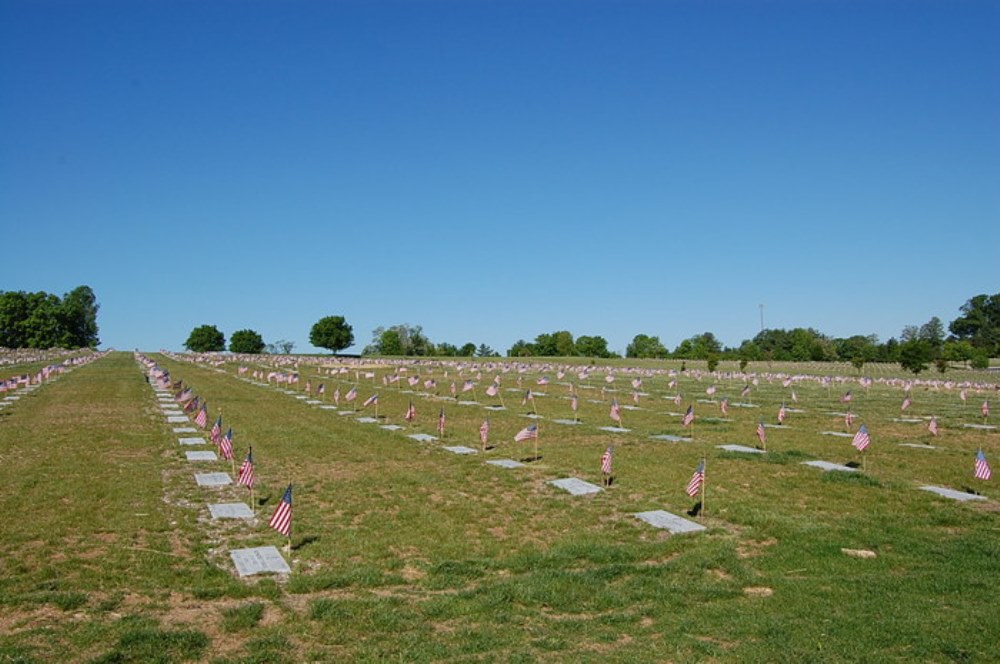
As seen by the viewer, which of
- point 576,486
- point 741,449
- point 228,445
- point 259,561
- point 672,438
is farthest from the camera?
point 672,438

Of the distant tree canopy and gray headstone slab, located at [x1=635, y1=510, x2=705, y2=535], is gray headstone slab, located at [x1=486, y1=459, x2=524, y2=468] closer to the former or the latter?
gray headstone slab, located at [x1=635, y1=510, x2=705, y2=535]

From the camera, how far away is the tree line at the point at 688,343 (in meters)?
118

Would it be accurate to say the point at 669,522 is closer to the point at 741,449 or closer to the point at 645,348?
the point at 741,449

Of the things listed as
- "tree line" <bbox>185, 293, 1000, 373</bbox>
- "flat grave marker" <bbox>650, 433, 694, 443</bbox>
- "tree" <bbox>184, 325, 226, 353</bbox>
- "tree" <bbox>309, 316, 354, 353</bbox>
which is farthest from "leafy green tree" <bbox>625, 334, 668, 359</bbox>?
"flat grave marker" <bbox>650, 433, 694, 443</bbox>

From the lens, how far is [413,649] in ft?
20.0

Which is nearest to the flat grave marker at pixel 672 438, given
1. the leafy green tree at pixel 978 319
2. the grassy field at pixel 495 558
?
the grassy field at pixel 495 558

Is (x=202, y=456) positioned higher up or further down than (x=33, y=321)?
further down

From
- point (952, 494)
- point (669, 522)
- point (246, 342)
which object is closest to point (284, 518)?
A: point (669, 522)

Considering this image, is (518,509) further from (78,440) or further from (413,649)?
(78,440)

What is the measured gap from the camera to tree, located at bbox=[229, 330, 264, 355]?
150 meters

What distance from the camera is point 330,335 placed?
13188 centimetres

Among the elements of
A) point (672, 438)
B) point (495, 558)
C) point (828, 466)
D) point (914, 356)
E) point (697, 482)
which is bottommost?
point (495, 558)

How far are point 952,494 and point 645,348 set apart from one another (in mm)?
134880

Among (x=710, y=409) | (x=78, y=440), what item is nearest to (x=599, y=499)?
(x=78, y=440)
